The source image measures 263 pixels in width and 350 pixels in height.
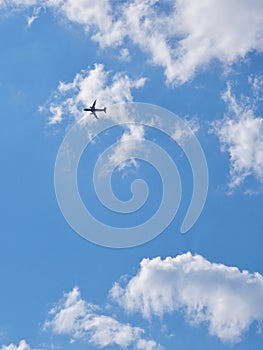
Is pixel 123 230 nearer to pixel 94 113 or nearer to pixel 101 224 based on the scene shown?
pixel 101 224

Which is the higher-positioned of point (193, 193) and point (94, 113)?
point (94, 113)

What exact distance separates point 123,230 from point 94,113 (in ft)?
240

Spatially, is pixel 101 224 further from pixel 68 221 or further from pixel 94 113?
pixel 94 113

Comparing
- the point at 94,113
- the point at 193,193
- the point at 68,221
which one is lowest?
the point at 68,221

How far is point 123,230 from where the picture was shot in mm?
81438

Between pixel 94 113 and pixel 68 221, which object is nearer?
pixel 68 221

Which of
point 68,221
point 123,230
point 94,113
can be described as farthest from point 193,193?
point 94,113

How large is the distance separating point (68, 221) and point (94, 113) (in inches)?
2831

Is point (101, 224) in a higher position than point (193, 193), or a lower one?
lower

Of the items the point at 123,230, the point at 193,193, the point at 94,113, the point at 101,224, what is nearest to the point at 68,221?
the point at 101,224

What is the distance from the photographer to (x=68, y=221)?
263 feet

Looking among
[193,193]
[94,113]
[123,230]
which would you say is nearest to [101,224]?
[123,230]

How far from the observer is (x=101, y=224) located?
264 ft

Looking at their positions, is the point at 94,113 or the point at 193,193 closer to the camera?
the point at 193,193
